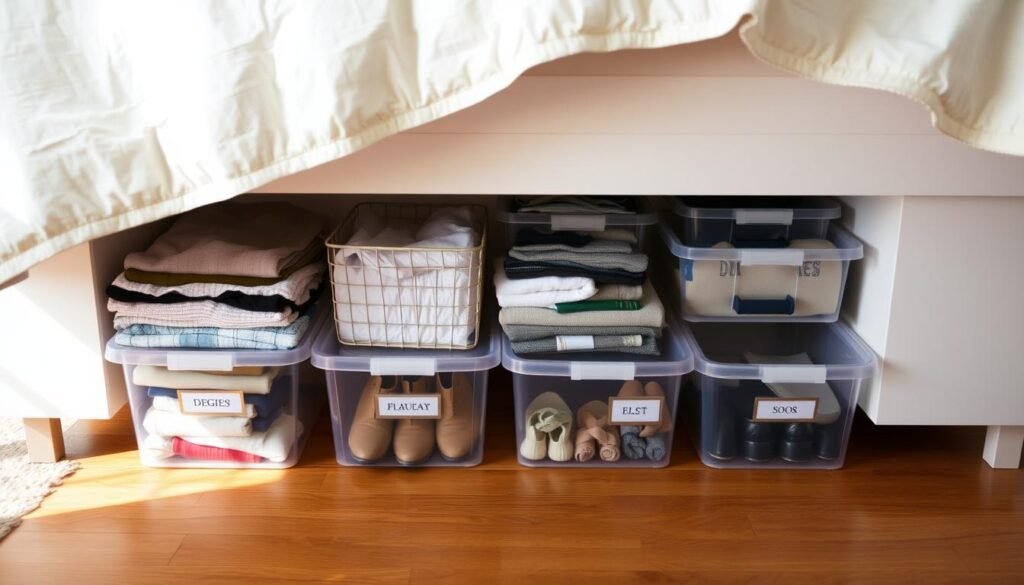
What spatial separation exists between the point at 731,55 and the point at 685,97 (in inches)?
2.7

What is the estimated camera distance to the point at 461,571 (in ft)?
3.54

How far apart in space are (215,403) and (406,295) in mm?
303

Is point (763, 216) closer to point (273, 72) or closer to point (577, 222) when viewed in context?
point (577, 222)

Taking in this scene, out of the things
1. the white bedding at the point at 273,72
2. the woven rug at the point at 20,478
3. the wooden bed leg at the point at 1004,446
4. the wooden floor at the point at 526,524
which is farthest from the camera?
the wooden bed leg at the point at 1004,446

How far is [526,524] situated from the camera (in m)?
1.17

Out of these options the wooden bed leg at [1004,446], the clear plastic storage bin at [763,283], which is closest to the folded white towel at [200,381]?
the clear plastic storage bin at [763,283]

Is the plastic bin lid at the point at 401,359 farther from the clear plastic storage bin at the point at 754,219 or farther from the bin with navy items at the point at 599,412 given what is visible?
the clear plastic storage bin at the point at 754,219

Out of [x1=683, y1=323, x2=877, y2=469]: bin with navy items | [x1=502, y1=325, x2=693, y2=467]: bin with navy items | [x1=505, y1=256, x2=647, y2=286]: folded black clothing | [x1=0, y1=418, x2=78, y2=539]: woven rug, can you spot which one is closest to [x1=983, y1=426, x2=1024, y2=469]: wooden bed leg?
[x1=683, y1=323, x2=877, y2=469]: bin with navy items

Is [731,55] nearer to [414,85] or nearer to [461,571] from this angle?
[414,85]

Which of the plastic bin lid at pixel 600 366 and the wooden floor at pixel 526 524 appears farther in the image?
the plastic bin lid at pixel 600 366

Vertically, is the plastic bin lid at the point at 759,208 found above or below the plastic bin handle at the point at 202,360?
above

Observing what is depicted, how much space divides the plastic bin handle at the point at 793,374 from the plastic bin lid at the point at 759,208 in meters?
0.21

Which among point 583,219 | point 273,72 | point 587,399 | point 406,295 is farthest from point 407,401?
point 273,72

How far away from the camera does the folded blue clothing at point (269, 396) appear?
125cm
